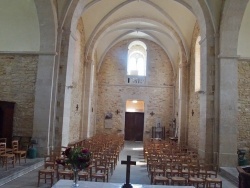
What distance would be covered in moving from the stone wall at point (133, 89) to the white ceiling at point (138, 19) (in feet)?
7.45

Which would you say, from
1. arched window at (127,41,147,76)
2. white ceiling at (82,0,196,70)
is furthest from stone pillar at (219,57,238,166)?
arched window at (127,41,147,76)

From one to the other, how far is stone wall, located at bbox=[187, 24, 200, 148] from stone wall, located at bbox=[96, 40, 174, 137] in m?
4.87

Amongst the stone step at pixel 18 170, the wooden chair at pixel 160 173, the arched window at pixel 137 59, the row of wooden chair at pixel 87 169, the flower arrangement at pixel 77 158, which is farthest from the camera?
the arched window at pixel 137 59

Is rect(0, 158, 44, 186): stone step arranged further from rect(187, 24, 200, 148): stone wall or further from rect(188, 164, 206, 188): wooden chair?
rect(187, 24, 200, 148): stone wall

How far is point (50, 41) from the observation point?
1045 cm

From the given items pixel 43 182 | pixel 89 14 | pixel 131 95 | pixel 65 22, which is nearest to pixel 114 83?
pixel 131 95

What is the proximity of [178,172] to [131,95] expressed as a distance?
14.6 metres

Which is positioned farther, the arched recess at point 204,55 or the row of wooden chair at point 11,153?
the arched recess at point 204,55

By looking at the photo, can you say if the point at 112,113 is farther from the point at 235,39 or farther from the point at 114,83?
the point at 235,39

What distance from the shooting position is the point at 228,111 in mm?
9859

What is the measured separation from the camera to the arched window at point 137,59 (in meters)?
21.8

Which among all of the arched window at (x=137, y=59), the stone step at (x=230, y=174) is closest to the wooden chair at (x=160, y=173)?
the stone step at (x=230, y=174)

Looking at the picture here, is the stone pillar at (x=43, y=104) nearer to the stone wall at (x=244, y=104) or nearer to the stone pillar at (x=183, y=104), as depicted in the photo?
the stone wall at (x=244, y=104)

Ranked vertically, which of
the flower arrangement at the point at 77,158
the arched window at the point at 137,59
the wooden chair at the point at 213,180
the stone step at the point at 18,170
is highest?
Answer: the arched window at the point at 137,59
